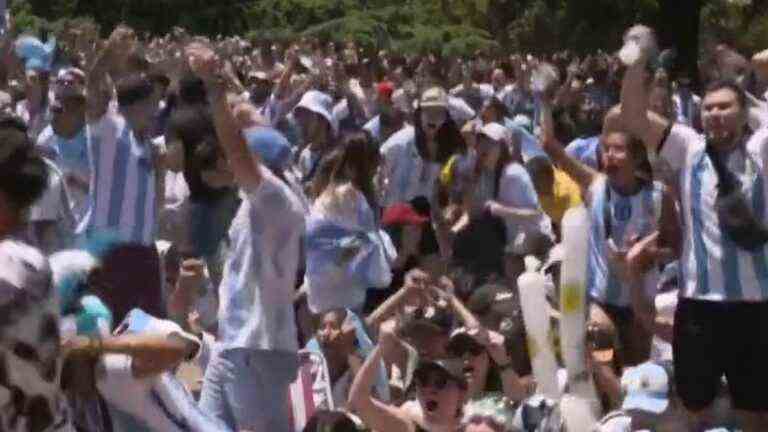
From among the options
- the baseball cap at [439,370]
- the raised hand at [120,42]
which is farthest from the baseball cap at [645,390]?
the raised hand at [120,42]

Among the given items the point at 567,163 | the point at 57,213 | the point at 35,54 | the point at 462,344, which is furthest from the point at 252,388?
the point at 35,54

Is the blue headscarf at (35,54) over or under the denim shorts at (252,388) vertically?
under

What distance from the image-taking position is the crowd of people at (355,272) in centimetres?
525

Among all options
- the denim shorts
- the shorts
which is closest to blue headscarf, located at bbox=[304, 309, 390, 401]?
the denim shorts

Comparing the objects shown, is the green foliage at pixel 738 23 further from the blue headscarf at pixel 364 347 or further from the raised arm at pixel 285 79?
the blue headscarf at pixel 364 347

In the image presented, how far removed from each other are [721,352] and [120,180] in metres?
2.98

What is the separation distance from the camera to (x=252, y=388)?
7.27 meters

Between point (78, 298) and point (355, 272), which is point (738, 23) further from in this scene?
point (78, 298)

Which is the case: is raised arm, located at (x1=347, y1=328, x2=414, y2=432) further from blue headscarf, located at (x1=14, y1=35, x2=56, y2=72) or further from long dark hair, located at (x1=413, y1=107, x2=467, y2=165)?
blue headscarf, located at (x1=14, y1=35, x2=56, y2=72)

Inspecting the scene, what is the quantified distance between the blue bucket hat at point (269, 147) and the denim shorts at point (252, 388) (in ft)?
2.20

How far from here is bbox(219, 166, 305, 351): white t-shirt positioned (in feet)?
23.5

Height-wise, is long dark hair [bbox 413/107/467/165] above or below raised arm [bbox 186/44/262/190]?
below

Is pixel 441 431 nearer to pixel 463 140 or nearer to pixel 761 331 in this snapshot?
pixel 761 331

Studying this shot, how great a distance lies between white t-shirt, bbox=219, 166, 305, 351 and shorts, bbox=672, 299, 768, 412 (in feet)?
5.14
